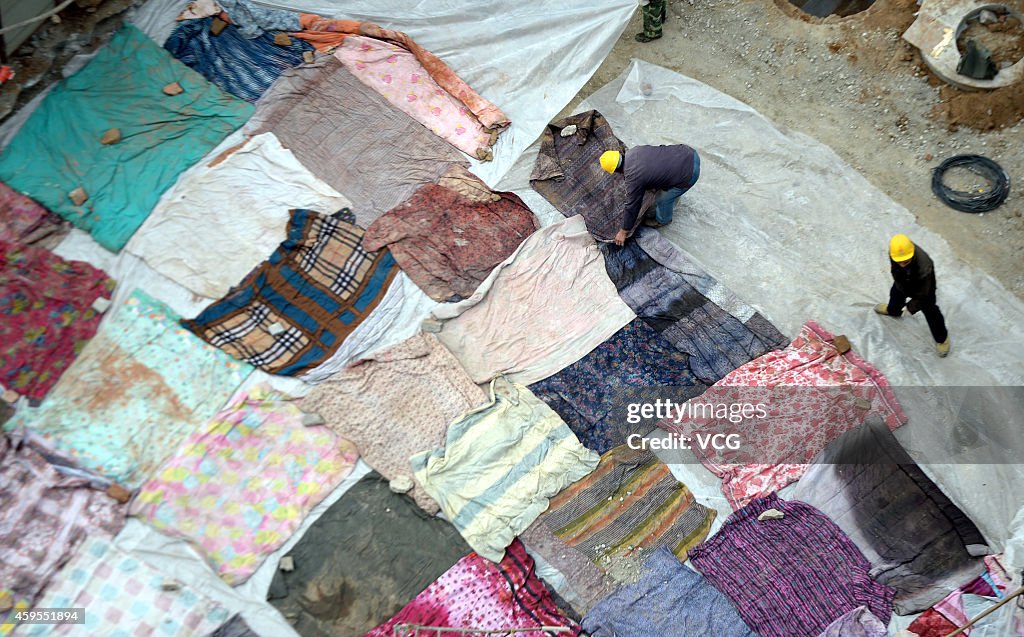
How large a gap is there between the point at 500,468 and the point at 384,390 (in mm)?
802

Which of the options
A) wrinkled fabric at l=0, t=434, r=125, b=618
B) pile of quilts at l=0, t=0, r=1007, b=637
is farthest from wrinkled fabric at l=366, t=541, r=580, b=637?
wrinkled fabric at l=0, t=434, r=125, b=618

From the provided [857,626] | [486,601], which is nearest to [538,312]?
[486,601]

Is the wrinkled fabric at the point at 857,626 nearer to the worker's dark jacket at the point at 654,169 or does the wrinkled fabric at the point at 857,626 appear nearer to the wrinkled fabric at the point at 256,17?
the worker's dark jacket at the point at 654,169

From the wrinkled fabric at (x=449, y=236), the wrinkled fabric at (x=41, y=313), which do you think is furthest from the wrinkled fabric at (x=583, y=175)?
the wrinkled fabric at (x=41, y=313)

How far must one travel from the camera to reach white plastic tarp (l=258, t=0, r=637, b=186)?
17.0 feet

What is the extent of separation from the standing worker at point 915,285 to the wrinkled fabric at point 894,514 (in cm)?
65

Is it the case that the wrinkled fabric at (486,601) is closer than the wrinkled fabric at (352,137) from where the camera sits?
Yes

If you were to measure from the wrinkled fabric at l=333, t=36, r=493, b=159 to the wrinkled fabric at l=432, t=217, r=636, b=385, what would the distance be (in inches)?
35.5

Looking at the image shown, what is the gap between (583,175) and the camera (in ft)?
16.6

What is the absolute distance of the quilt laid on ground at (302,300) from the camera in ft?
14.7

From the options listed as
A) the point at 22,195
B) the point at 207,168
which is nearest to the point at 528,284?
the point at 207,168

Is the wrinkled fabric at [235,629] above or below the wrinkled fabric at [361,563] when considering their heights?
below

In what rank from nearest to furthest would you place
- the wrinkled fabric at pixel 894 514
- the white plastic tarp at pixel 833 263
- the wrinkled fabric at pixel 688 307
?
the wrinkled fabric at pixel 894 514 → the white plastic tarp at pixel 833 263 → the wrinkled fabric at pixel 688 307

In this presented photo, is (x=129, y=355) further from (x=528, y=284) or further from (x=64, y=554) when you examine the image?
(x=528, y=284)
